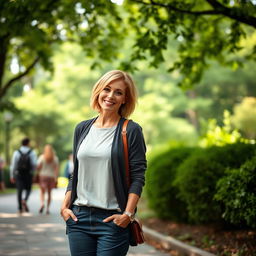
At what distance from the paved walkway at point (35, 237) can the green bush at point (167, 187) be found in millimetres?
1551

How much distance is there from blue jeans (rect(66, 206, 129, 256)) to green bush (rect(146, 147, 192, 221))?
19.6 feet

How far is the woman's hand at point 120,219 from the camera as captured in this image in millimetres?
3027

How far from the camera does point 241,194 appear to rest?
18.1 feet

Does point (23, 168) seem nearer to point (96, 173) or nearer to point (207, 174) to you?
point (207, 174)

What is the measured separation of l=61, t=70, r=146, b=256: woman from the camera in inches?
120

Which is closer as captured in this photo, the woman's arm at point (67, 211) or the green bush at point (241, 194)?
the woman's arm at point (67, 211)

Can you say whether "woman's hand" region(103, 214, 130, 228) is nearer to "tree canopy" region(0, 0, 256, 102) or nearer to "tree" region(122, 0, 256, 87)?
"tree canopy" region(0, 0, 256, 102)

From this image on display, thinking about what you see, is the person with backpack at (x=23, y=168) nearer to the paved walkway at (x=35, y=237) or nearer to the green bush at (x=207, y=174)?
the paved walkway at (x=35, y=237)

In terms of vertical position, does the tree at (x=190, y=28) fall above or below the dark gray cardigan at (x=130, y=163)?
above

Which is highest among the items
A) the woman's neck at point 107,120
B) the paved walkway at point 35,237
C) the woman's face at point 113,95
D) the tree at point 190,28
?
the tree at point 190,28

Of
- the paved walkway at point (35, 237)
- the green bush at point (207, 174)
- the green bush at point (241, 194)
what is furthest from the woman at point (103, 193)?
the green bush at point (207, 174)

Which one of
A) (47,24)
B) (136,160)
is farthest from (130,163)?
(47,24)

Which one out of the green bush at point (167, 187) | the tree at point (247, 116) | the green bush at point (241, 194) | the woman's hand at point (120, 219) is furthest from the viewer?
the tree at point (247, 116)

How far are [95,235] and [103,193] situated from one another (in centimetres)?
30
